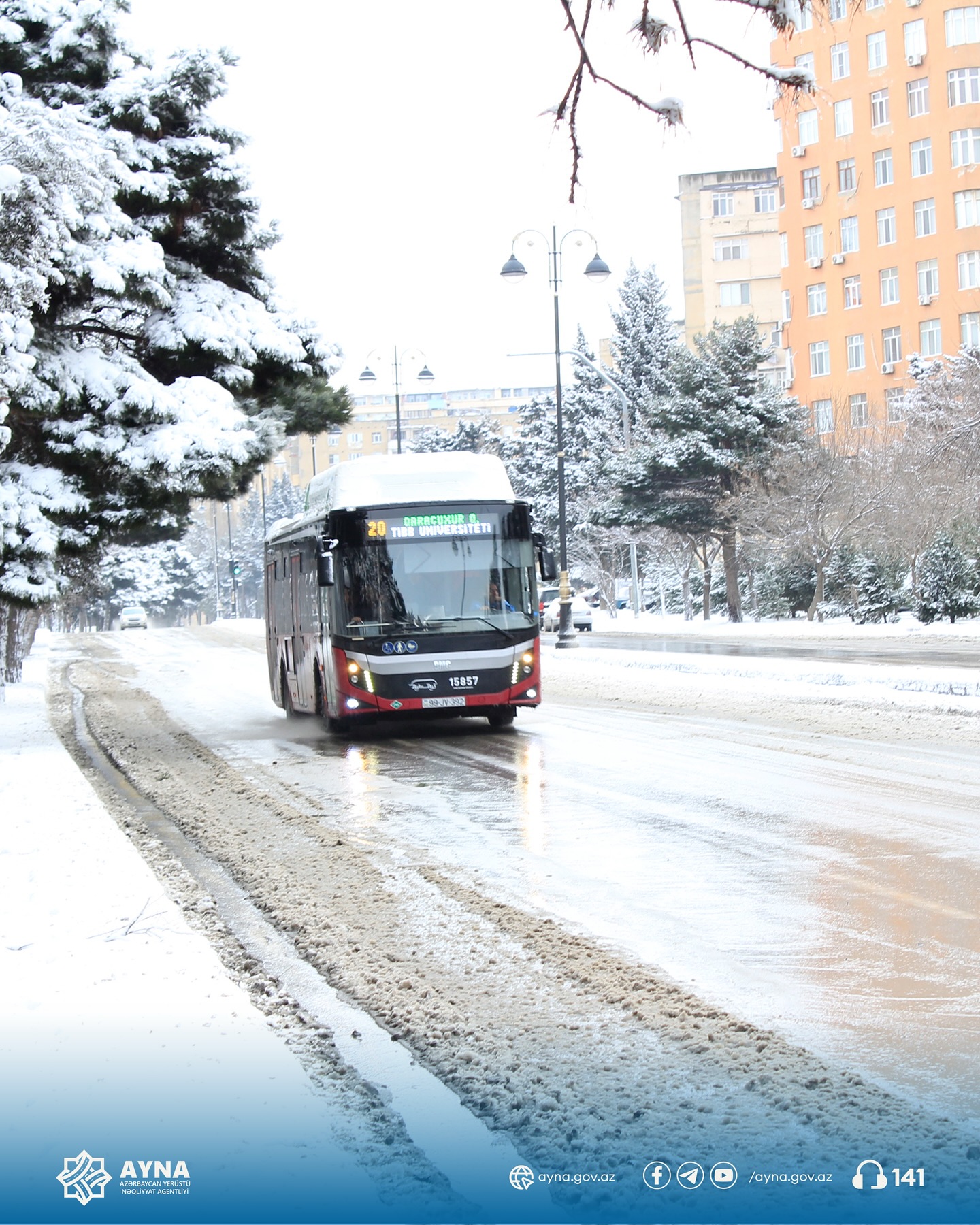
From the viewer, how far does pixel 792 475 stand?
46.9m

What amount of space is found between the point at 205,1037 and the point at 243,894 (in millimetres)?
3343

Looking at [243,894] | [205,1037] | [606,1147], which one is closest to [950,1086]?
[606,1147]

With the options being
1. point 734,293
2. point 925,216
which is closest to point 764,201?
point 734,293

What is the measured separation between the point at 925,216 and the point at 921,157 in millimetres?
2545

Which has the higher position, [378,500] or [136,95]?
[136,95]

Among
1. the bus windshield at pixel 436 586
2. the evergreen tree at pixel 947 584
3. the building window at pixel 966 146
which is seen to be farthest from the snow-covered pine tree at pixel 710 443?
the bus windshield at pixel 436 586

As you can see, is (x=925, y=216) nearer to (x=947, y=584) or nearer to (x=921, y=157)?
(x=921, y=157)

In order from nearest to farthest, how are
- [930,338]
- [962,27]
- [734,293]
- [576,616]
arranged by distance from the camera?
[576,616] < [962,27] < [930,338] < [734,293]

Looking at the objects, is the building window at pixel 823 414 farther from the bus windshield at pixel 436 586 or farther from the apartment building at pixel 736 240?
the bus windshield at pixel 436 586

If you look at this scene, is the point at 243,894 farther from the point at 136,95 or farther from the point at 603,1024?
the point at 136,95

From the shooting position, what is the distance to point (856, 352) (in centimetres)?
6825

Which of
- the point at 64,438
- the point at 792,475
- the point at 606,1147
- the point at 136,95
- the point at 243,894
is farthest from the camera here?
Result: the point at 792,475

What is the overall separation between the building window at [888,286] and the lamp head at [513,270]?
3224cm

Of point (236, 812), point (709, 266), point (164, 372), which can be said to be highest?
point (709, 266)
